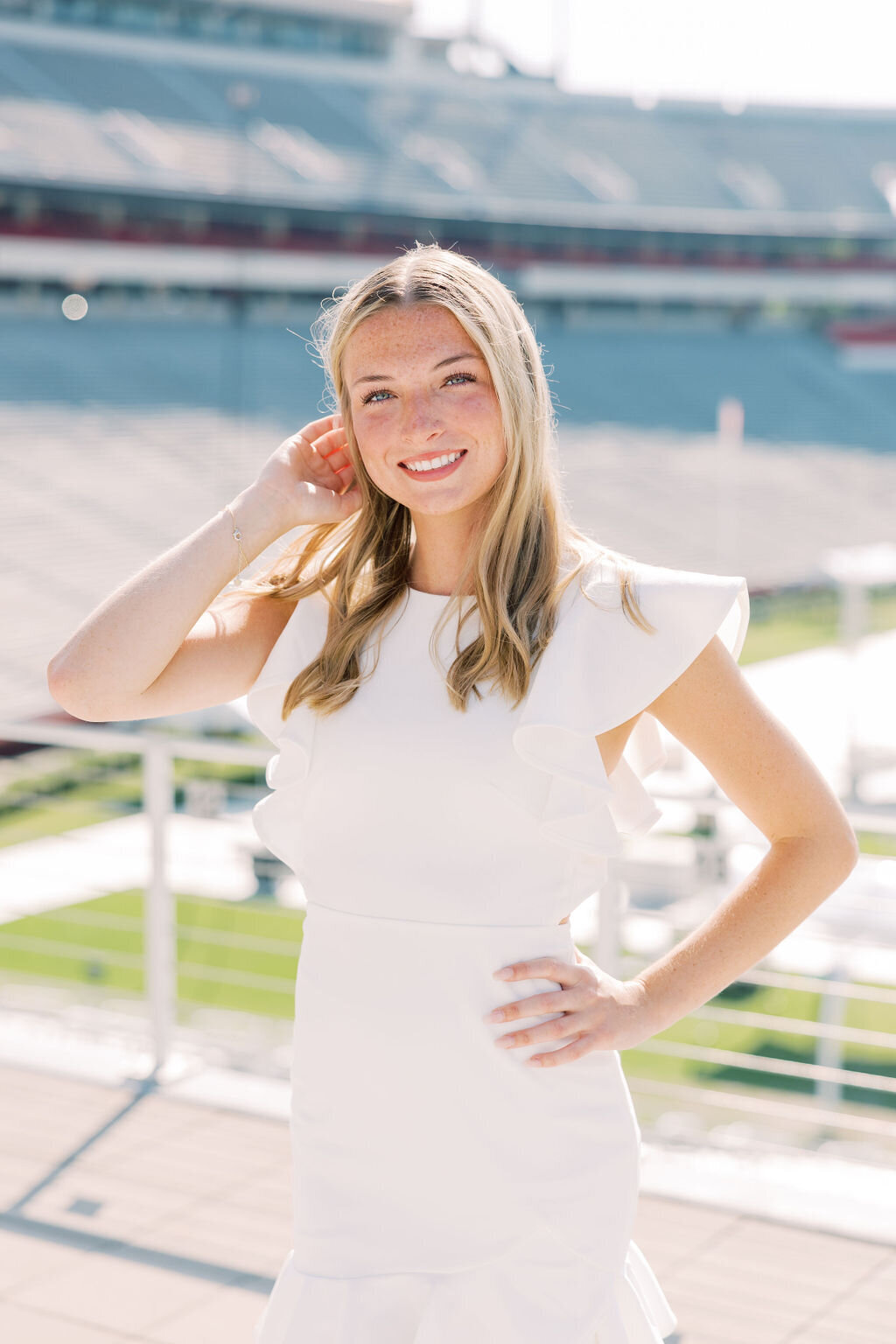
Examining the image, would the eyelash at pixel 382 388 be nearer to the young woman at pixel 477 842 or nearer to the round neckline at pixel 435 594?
the young woman at pixel 477 842

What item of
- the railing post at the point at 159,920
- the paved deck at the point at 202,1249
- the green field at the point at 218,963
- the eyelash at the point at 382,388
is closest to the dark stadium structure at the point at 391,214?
the green field at the point at 218,963

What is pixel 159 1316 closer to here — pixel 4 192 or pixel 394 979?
pixel 394 979

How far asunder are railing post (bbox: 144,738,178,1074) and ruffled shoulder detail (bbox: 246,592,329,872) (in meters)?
1.43

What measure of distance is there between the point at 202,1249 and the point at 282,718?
116 centimetres

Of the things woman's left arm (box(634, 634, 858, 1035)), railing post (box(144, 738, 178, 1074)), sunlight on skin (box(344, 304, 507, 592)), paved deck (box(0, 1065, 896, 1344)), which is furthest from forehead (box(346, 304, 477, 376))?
railing post (box(144, 738, 178, 1074))

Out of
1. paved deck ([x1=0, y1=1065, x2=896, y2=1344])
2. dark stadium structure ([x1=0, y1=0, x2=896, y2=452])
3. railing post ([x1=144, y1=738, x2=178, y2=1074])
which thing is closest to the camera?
paved deck ([x1=0, y1=1065, x2=896, y2=1344])

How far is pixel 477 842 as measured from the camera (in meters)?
0.87

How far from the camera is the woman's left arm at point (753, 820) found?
2.92 ft

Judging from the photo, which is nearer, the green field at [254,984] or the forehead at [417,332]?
the forehead at [417,332]

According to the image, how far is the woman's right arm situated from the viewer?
0.93 m

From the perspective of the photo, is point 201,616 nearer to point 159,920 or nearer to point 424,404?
point 424,404

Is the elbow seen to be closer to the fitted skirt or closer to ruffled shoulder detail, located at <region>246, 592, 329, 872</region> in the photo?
ruffled shoulder detail, located at <region>246, 592, 329, 872</region>

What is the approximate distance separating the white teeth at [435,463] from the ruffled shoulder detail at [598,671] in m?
0.11

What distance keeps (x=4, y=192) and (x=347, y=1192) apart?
49.9 feet
